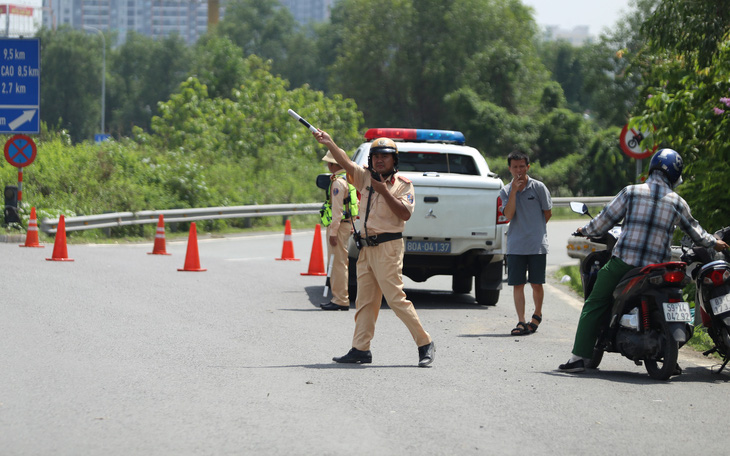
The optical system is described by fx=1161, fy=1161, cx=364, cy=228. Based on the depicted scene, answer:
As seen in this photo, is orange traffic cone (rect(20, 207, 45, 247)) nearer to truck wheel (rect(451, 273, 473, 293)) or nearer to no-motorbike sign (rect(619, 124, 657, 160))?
truck wheel (rect(451, 273, 473, 293))

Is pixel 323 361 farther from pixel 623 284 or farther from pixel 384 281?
pixel 623 284

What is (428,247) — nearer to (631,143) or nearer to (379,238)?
(379,238)

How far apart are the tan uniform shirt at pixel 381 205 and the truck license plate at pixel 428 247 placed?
4.39 metres

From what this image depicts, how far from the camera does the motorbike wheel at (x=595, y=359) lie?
28.6 ft

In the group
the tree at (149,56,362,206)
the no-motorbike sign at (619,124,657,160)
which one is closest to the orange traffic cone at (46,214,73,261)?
the no-motorbike sign at (619,124,657,160)

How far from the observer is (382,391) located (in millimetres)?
7504

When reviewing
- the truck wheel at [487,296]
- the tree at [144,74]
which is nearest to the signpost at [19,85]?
the truck wheel at [487,296]

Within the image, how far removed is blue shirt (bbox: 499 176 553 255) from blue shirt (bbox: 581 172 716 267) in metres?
2.70

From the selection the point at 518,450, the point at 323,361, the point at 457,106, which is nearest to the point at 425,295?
the point at 323,361

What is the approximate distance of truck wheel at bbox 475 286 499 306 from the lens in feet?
44.9

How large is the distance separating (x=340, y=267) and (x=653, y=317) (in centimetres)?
513

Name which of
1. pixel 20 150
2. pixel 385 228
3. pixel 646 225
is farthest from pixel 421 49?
pixel 646 225

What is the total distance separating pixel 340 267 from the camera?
12.9m

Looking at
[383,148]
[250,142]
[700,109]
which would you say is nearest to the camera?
[383,148]
